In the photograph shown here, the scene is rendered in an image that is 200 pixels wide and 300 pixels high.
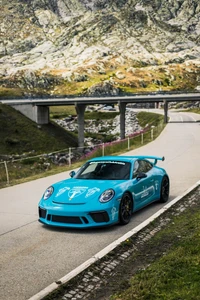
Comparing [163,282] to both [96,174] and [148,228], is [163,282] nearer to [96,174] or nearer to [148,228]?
[148,228]

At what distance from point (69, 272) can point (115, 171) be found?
15.4 feet

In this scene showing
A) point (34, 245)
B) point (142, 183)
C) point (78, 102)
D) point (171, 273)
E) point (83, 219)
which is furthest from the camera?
point (78, 102)

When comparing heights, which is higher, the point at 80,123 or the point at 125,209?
the point at 125,209

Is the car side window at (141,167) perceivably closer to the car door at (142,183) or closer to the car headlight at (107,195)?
the car door at (142,183)

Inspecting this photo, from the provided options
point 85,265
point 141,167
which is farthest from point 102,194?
point 85,265

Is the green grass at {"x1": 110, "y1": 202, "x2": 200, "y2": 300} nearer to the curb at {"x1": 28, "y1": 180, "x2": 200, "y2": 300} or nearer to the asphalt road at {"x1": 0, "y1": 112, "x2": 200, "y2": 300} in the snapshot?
the curb at {"x1": 28, "y1": 180, "x2": 200, "y2": 300}

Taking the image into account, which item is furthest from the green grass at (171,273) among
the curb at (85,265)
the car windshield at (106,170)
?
the car windshield at (106,170)

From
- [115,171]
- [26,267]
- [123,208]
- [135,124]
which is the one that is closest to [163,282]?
[26,267]

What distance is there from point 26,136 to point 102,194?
205 feet

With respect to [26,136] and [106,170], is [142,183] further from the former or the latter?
[26,136]

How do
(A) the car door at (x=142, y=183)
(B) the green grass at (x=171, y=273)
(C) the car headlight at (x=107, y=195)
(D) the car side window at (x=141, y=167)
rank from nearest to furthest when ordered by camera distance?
(B) the green grass at (x=171, y=273) < (C) the car headlight at (x=107, y=195) < (A) the car door at (x=142, y=183) < (D) the car side window at (x=141, y=167)

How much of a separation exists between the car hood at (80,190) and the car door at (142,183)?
0.76 metres

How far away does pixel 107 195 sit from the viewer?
31.6 feet

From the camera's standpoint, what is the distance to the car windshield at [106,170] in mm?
10945
